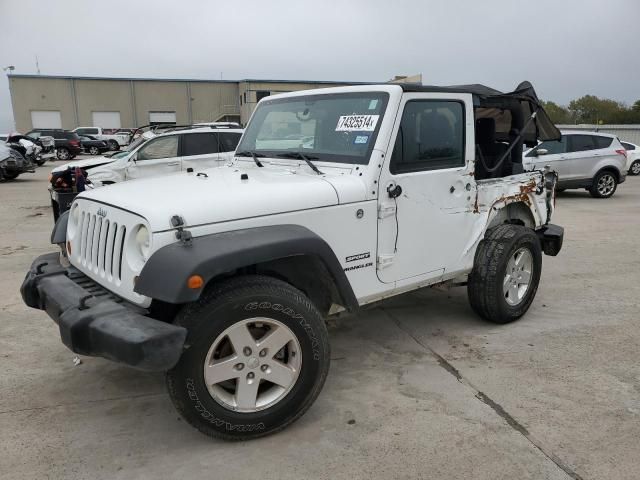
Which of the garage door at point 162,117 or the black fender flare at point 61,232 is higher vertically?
the garage door at point 162,117

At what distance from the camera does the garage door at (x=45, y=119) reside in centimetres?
4812

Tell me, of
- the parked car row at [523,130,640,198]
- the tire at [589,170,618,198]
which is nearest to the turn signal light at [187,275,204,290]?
the parked car row at [523,130,640,198]

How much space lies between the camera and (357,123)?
3.55 metres

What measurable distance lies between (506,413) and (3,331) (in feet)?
13.4

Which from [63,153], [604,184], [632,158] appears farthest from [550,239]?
[63,153]

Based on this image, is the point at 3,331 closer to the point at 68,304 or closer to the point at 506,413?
the point at 68,304

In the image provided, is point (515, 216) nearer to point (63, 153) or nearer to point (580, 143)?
point (580, 143)

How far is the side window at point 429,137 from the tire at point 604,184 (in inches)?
431

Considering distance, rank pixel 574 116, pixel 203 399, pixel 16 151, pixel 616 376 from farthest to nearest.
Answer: pixel 574 116, pixel 16 151, pixel 616 376, pixel 203 399

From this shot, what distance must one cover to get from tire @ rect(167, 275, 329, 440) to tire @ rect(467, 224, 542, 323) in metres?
1.90

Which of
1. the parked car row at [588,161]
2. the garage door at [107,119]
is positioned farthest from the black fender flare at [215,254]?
the garage door at [107,119]

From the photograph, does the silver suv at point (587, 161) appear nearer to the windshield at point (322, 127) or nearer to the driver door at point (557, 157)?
the driver door at point (557, 157)

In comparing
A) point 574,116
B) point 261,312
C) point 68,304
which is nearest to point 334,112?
point 261,312

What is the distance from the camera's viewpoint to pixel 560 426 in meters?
3.06
